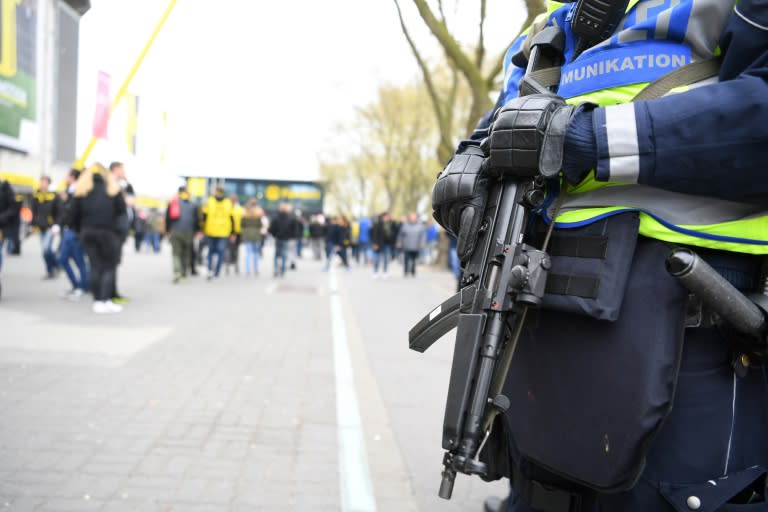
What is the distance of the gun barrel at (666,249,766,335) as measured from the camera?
50.7 inches

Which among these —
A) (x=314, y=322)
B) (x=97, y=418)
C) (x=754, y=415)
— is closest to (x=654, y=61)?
(x=754, y=415)

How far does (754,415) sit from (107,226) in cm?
869

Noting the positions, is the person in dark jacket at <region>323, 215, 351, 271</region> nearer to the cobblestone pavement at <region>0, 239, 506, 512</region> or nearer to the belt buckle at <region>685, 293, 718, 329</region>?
the cobblestone pavement at <region>0, 239, 506, 512</region>

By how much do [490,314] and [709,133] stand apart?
591 mm

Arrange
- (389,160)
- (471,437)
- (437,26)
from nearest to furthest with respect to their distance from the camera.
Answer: (471,437), (437,26), (389,160)

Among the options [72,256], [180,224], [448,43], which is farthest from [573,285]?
[180,224]

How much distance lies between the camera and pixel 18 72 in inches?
1099

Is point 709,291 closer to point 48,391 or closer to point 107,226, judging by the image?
point 48,391

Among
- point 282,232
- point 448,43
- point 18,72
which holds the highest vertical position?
point 18,72

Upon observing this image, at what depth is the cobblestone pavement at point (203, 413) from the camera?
3.10 metres

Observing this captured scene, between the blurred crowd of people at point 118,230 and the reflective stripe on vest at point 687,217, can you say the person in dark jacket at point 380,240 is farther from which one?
the reflective stripe on vest at point 687,217

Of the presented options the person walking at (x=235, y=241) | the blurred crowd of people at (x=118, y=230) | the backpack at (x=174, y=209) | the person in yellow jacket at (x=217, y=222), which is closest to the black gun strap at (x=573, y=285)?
the blurred crowd of people at (x=118, y=230)

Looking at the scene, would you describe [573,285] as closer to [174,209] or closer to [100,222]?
[100,222]

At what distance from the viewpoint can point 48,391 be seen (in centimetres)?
465
